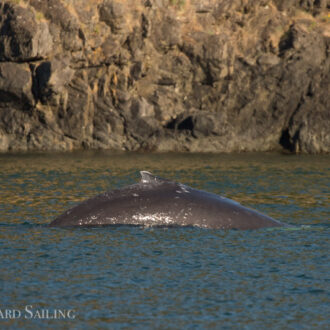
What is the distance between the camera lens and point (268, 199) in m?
25.7

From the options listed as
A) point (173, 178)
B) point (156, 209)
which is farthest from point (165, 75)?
point (156, 209)

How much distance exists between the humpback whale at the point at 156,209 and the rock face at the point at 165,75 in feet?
124

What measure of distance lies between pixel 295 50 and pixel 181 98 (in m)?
Answer: 10.7

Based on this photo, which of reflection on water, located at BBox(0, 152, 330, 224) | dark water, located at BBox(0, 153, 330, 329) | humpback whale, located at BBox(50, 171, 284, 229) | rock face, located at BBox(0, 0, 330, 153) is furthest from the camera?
rock face, located at BBox(0, 0, 330, 153)

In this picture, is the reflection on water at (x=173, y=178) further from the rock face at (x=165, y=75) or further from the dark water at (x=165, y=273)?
the rock face at (x=165, y=75)

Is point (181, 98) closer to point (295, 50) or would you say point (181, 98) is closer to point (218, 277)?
point (295, 50)

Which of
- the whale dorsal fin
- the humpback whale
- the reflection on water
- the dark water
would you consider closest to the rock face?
the reflection on water

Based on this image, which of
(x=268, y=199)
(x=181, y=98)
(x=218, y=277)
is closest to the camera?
(x=218, y=277)

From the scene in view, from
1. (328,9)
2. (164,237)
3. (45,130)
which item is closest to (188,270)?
(164,237)

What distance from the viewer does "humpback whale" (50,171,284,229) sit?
16.8m

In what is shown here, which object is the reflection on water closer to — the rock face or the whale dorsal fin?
the whale dorsal fin

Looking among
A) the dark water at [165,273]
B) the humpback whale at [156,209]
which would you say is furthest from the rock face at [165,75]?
the humpback whale at [156,209]

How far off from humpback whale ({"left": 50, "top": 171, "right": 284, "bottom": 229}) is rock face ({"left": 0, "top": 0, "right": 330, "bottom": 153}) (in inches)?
1489

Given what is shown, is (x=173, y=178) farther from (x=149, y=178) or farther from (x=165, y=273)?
(x=165, y=273)
